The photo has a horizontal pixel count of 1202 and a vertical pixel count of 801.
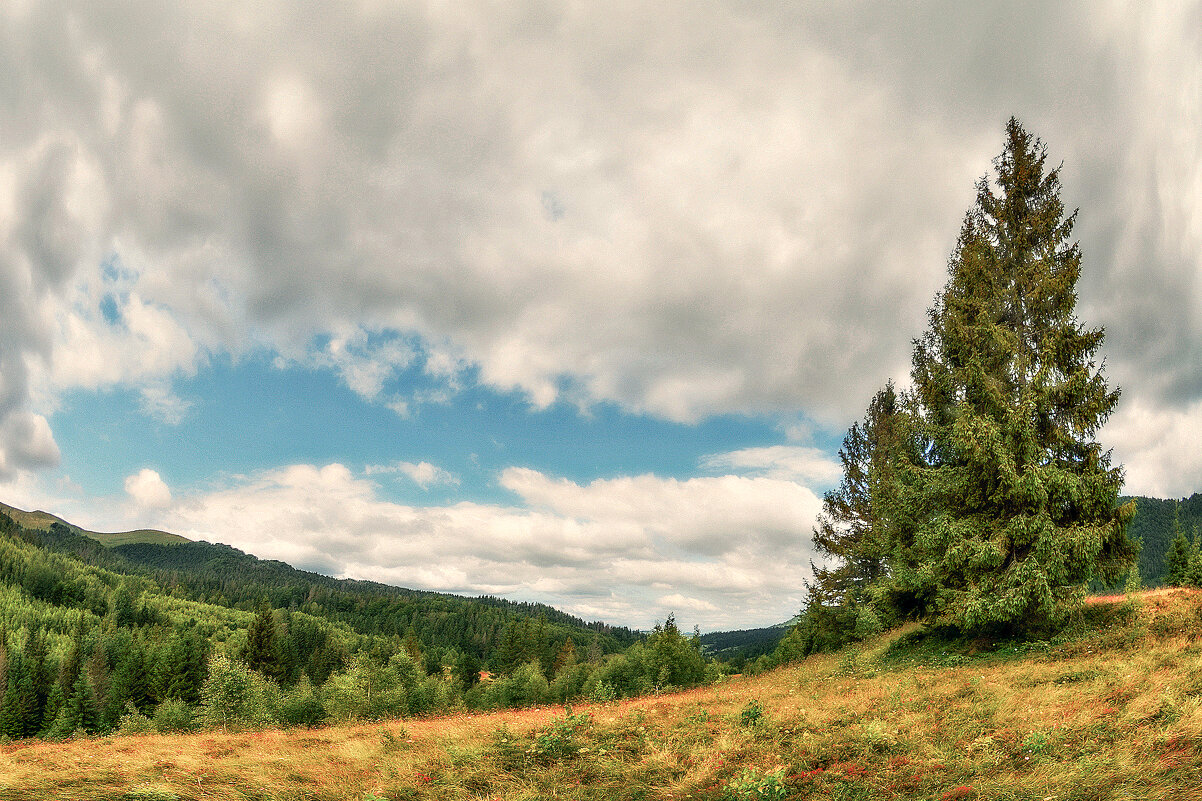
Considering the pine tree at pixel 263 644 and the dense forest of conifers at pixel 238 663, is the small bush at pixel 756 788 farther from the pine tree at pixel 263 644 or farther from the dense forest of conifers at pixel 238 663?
the pine tree at pixel 263 644

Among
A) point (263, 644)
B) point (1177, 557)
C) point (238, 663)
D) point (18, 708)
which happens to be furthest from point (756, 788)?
point (18, 708)

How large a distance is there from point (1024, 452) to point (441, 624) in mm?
169692

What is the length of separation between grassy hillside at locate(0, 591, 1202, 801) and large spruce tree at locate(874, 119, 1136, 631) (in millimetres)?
2017

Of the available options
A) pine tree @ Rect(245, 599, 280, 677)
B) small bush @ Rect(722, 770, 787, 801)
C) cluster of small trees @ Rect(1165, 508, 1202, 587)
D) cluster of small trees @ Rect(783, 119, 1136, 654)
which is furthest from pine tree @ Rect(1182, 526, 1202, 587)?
pine tree @ Rect(245, 599, 280, 677)

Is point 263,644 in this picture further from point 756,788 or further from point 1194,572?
point 1194,572

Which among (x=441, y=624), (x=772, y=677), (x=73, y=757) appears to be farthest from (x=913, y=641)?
(x=441, y=624)

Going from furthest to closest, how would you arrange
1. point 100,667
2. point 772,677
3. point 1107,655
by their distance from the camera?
point 100,667, point 772,677, point 1107,655

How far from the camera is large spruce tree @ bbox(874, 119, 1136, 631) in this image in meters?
15.1

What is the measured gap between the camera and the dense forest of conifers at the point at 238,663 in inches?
1746

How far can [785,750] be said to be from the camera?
944cm

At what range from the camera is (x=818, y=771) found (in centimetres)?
824

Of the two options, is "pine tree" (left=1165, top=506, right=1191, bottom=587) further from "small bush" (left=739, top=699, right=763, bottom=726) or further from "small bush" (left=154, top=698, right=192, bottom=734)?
"small bush" (left=154, top=698, right=192, bottom=734)

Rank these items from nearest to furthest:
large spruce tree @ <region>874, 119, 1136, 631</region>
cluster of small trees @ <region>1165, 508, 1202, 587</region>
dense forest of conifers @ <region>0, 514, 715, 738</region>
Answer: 1. large spruce tree @ <region>874, 119, 1136, 631</region>
2. cluster of small trees @ <region>1165, 508, 1202, 587</region>
3. dense forest of conifers @ <region>0, 514, 715, 738</region>

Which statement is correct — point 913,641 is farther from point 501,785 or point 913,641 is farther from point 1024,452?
point 501,785
